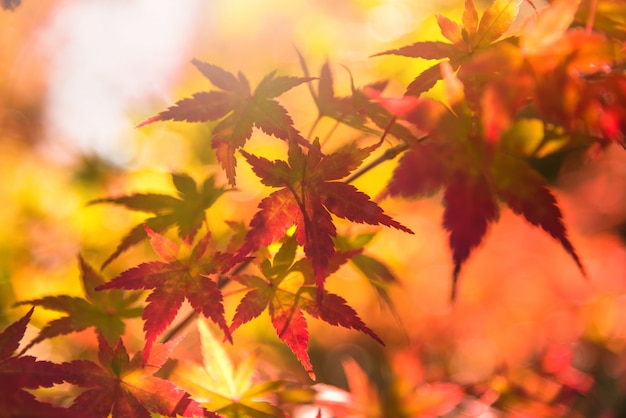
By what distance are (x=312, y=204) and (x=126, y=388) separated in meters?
0.36

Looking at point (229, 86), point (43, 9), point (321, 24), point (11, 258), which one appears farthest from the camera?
point (43, 9)

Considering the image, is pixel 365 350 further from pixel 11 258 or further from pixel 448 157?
pixel 448 157

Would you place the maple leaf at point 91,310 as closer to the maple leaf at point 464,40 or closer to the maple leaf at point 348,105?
the maple leaf at point 348,105

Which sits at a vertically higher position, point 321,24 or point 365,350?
point 321,24

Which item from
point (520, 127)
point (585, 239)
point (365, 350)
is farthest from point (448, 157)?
point (585, 239)

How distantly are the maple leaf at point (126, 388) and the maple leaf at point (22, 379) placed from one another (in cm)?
3

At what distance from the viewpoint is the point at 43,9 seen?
3271mm

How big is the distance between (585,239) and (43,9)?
3550 mm

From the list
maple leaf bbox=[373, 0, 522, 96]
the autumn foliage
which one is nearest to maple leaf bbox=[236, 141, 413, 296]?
the autumn foliage

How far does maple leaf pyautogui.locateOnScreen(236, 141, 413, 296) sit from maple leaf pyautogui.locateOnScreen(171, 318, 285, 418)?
11.8 inches

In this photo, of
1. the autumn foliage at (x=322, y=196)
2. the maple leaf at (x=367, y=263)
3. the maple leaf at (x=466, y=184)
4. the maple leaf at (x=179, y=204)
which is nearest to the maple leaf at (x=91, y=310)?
the autumn foliage at (x=322, y=196)

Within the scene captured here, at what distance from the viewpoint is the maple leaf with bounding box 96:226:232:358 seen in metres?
0.61

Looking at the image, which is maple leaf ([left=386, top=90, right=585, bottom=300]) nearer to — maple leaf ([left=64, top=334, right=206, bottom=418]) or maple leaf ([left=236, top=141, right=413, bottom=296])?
maple leaf ([left=236, top=141, right=413, bottom=296])

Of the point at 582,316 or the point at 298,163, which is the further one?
the point at 582,316
